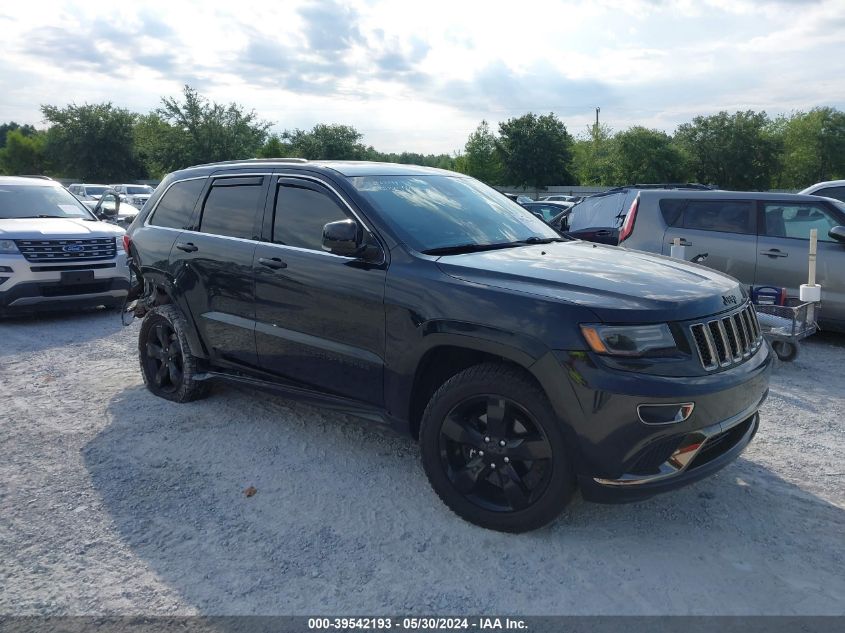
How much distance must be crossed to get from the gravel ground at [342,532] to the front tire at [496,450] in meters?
0.17

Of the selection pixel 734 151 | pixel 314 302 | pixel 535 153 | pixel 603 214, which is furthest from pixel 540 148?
pixel 314 302

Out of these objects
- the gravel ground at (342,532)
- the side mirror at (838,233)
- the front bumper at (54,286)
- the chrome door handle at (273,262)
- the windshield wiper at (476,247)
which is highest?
the windshield wiper at (476,247)

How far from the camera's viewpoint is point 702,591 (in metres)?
2.98

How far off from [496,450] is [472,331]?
0.59 m

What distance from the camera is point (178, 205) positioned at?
18.1 feet

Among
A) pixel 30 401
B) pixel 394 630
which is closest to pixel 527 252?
pixel 394 630

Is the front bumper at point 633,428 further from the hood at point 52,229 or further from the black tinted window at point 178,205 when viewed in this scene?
the hood at point 52,229

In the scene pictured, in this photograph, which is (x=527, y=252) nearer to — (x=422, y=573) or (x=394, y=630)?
(x=422, y=573)

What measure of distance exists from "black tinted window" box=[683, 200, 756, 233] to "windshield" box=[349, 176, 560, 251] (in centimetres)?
417

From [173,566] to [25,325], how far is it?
6836 millimetres

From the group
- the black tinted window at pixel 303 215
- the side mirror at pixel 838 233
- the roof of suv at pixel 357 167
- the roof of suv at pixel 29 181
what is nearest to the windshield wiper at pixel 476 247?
the black tinted window at pixel 303 215

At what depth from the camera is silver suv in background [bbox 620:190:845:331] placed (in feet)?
24.5

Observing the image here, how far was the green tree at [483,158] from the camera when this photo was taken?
194ft

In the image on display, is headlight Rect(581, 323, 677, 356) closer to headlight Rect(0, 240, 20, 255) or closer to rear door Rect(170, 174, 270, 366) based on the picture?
rear door Rect(170, 174, 270, 366)
